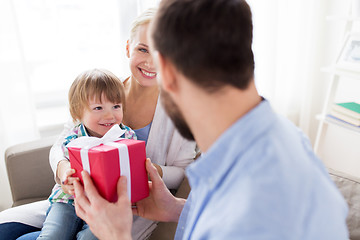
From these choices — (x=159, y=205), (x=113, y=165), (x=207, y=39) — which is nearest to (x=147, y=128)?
(x=159, y=205)

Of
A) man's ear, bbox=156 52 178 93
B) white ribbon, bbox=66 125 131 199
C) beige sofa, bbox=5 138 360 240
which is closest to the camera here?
man's ear, bbox=156 52 178 93

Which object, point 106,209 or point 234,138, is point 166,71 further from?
point 106,209

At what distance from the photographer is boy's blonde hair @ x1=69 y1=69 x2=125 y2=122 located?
4.40 feet

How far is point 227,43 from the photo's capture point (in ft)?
2.30

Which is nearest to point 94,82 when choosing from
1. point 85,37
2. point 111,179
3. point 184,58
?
point 111,179

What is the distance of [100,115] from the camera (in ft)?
4.45

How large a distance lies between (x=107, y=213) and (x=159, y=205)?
309mm

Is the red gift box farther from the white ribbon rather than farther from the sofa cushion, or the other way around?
the sofa cushion

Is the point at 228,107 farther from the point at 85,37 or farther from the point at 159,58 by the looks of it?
the point at 85,37

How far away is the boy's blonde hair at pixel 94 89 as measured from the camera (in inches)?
52.8

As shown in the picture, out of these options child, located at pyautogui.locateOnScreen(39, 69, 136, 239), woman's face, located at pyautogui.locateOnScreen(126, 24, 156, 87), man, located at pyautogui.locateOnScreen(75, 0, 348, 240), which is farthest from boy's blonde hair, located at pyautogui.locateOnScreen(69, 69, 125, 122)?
man, located at pyautogui.locateOnScreen(75, 0, 348, 240)

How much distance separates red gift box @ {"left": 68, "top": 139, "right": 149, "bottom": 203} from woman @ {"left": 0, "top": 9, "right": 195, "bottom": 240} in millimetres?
294

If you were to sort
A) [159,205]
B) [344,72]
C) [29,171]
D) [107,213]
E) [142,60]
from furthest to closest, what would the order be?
[344,72] < [29,171] < [142,60] < [159,205] < [107,213]

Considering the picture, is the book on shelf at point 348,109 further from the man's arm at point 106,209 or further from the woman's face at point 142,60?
the man's arm at point 106,209
